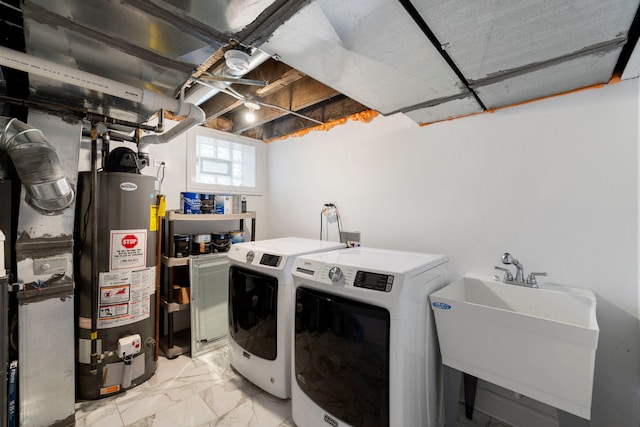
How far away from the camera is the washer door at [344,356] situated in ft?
4.21

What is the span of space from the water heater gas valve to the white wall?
191cm

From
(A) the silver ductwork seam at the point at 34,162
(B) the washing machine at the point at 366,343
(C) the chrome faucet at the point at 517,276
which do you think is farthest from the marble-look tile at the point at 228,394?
(C) the chrome faucet at the point at 517,276

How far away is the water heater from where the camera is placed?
1.84 meters

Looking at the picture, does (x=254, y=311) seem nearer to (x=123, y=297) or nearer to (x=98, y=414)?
(x=123, y=297)

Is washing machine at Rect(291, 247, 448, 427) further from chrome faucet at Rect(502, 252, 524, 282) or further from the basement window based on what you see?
the basement window

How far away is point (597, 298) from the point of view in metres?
1.49

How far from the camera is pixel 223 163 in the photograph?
10.5ft

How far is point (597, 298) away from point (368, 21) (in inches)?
72.8

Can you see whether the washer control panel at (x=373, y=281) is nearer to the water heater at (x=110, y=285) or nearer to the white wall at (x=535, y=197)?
the white wall at (x=535, y=197)

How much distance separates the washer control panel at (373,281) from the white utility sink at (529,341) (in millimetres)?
321

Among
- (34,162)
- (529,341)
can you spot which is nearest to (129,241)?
(34,162)

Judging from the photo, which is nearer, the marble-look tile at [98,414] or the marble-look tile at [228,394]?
the marble-look tile at [98,414]

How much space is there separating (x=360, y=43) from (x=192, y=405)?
236cm

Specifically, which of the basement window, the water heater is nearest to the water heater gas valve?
the water heater
